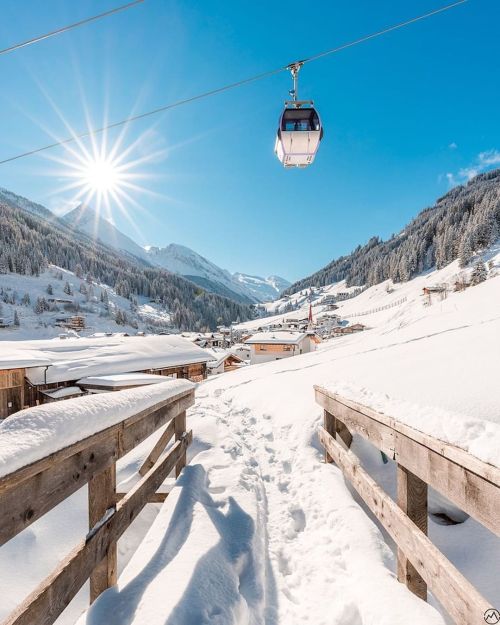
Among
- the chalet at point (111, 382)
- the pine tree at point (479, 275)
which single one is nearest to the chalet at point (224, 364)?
the chalet at point (111, 382)

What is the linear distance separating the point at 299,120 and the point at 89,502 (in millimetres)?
8404

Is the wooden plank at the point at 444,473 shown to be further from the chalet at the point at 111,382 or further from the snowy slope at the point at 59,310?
the snowy slope at the point at 59,310

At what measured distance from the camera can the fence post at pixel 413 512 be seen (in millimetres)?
2045

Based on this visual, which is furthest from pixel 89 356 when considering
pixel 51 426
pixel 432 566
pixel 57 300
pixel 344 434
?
pixel 57 300

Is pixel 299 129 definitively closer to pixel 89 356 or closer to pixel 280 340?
pixel 89 356

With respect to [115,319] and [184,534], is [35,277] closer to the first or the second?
[115,319]

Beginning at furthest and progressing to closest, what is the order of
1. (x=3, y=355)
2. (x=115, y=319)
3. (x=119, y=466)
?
(x=115, y=319)
(x=3, y=355)
(x=119, y=466)

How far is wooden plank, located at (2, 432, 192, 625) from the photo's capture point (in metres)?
1.31

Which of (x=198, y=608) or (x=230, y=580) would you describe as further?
(x=230, y=580)

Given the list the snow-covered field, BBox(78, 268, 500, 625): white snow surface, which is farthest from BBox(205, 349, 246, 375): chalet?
the snow-covered field

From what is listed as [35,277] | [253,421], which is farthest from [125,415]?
[35,277]

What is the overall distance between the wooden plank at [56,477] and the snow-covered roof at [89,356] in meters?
16.6

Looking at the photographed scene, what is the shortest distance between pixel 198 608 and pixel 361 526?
1.76 metres

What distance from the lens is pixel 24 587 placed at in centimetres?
239
